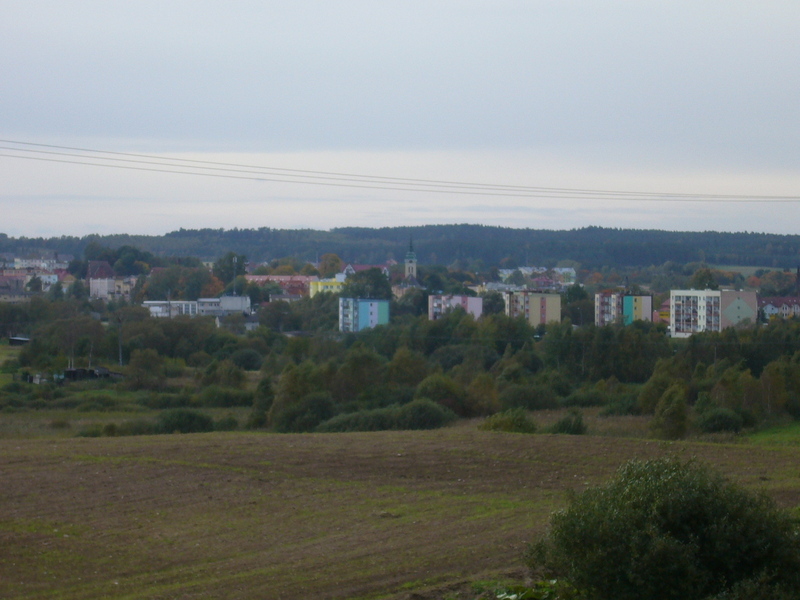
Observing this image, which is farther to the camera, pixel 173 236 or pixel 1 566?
pixel 173 236

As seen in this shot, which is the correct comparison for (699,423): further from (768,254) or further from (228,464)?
(768,254)

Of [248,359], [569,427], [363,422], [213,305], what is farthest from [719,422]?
[213,305]

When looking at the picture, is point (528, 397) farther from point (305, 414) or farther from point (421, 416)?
point (305, 414)

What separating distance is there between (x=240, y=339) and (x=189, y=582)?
151ft

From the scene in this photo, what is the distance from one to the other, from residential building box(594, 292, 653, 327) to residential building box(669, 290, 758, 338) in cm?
882

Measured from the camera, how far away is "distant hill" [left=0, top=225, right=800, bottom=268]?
123625mm

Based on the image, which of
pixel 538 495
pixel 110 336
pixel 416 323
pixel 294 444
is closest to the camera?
pixel 538 495

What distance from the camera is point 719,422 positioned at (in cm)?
2988

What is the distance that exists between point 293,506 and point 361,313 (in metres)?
56.7

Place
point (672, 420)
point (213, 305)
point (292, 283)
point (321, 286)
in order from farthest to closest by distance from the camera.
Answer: point (292, 283)
point (321, 286)
point (213, 305)
point (672, 420)

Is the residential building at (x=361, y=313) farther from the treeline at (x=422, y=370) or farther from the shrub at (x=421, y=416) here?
the shrub at (x=421, y=416)

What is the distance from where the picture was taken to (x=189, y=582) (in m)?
10.4

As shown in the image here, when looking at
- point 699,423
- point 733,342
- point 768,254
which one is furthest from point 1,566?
point 768,254

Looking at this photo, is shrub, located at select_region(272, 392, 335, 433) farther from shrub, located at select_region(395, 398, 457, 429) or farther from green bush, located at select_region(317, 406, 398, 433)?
shrub, located at select_region(395, 398, 457, 429)
